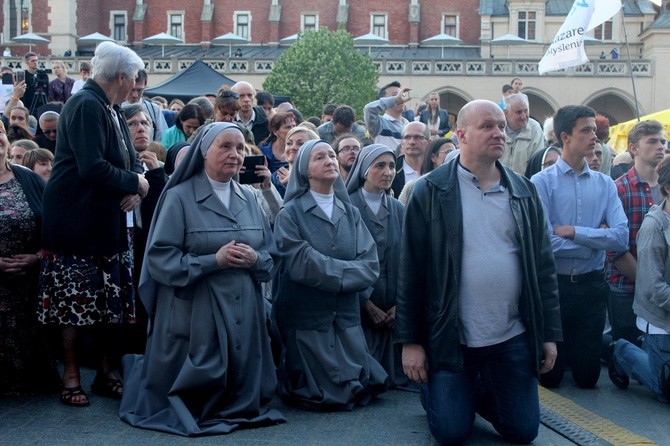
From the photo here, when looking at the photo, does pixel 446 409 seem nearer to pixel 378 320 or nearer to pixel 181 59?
pixel 378 320

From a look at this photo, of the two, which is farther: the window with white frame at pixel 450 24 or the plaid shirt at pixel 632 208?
the window with white frame at pixel 450 24

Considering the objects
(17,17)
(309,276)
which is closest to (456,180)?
(309,276)

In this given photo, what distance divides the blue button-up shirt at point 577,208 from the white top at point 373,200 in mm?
1325

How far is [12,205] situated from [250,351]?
2.12 m

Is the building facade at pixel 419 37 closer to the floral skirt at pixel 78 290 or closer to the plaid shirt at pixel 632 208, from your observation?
the plaid shirt at pixel 632 208

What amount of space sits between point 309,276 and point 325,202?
0.65m

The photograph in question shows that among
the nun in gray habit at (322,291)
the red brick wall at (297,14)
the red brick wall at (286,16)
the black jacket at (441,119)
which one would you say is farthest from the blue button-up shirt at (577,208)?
the red brick wall at (297,14)

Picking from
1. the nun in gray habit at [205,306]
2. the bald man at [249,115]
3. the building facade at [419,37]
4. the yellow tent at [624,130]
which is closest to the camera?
the nun in gray habit at [205,306]

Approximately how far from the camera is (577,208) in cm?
794

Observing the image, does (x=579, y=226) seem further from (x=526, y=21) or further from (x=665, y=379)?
(x=526, y=21)

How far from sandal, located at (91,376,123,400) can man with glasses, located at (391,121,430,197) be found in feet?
14.0

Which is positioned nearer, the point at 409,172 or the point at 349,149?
the point at 349,149

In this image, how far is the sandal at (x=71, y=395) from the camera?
683cm

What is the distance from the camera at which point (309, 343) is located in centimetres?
714
